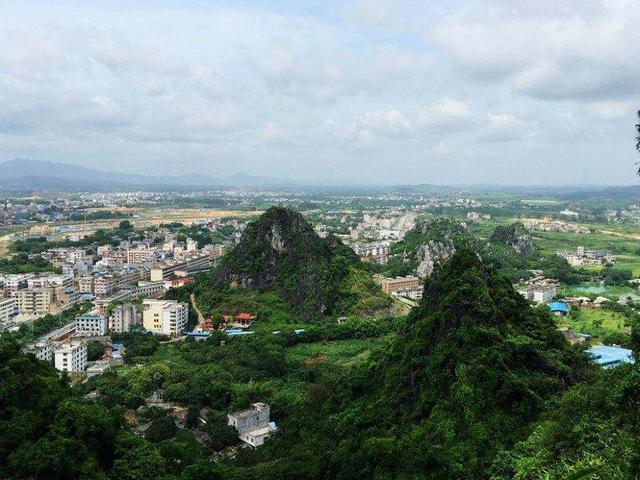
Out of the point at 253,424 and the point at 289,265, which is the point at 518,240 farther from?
the point at 253,424

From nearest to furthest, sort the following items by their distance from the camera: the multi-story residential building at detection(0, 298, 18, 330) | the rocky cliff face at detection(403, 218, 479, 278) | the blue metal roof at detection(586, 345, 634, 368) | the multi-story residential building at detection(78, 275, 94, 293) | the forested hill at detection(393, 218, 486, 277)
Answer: the blue metal roof at detection(586, 345, 634, 368)
the multi-story residential building at detection(0, 298, 18, 330)
the multi-story residential building at detection(78, 275, 94, 293)
the rocky cliff face at detection(403, 218, 479, 278)
the forested hill at detection(393, 218, 486, 277)

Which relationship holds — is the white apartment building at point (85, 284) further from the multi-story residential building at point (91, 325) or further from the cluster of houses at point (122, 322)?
the multi-story residential building at point (91, 325)

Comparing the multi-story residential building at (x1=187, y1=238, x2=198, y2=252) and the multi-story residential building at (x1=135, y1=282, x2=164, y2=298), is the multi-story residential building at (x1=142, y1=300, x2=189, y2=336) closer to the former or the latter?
the multi-story residential building at (x1=135, y1=282, x2=164, y2=298)

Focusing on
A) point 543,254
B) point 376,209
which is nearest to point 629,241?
point 543,254

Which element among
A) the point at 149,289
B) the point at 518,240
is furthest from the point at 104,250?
the point at 518,240

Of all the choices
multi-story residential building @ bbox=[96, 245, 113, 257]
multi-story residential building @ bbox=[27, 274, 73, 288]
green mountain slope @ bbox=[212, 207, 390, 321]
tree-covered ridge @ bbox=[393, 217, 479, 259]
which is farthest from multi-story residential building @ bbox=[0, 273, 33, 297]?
tree-covered ridge @ bbox=[393, 217, 479, 259]

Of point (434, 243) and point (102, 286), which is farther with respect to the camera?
point (434, 243)
